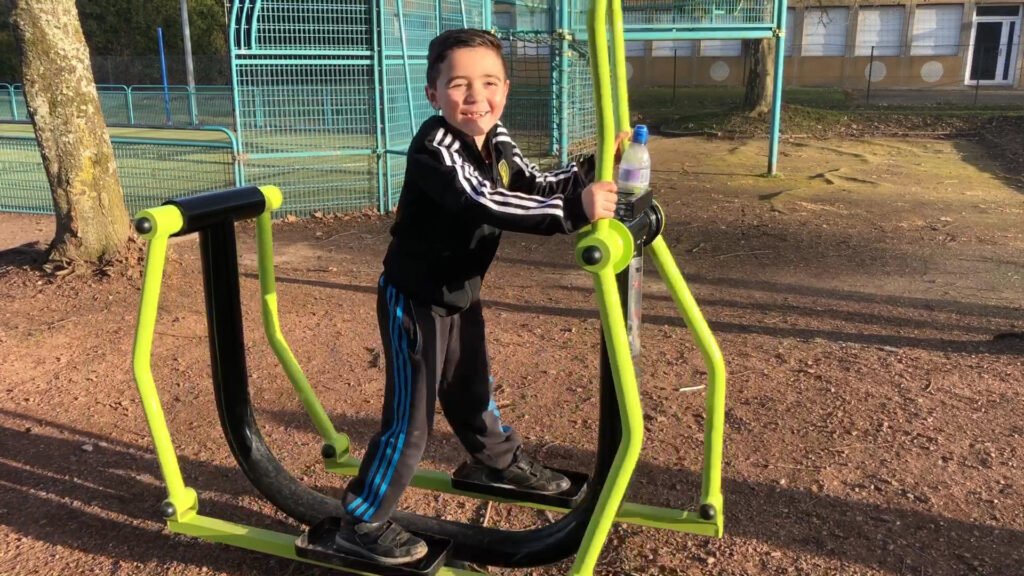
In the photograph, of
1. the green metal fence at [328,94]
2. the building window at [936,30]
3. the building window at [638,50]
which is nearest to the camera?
the green metal fence at [328,94]

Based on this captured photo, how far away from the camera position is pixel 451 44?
2227 mm

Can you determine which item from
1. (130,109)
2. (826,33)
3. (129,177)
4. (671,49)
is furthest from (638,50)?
(129,177)

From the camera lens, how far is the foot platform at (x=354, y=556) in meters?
2.39

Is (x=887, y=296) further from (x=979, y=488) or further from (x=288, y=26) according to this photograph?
(x=288, y=26)

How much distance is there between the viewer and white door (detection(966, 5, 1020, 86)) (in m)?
28.5

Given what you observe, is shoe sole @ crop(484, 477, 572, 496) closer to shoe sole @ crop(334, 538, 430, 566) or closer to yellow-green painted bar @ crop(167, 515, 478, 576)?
shoe sole @ crop(334, 538, 430, 566)

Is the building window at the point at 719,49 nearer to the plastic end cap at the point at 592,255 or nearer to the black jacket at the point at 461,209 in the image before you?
the black jacket at the point at 461,209

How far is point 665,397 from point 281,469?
1854mm

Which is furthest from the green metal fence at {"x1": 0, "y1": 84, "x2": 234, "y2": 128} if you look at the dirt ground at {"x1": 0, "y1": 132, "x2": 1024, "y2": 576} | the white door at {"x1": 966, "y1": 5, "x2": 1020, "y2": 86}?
the white door at {"x1": 966, "y1": 5, "x2": 1020, "y2": 86}

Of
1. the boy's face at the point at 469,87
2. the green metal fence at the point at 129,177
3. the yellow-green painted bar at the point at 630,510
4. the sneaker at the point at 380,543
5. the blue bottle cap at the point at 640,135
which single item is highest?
the boy's face at the point at 469,87

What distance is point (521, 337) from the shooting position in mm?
4793

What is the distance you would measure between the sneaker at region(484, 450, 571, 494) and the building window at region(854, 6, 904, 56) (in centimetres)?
3057

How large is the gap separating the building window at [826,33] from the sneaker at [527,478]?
98.9 ft

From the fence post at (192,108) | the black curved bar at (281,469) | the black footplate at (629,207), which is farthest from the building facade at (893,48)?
the black footplate at (629,207)
